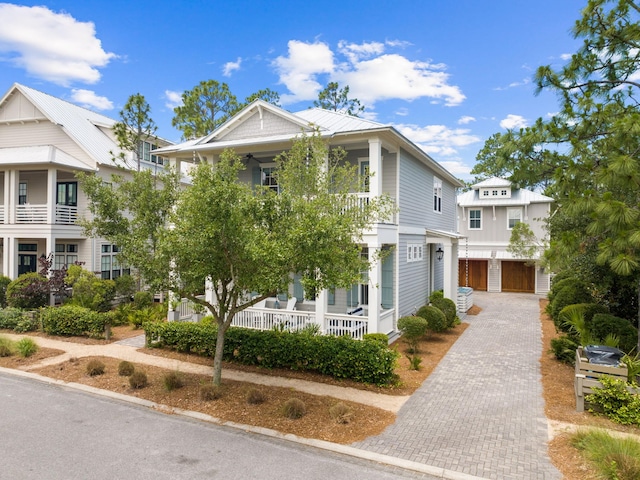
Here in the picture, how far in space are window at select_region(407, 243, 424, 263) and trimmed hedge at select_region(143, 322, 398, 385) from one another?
6234 mm

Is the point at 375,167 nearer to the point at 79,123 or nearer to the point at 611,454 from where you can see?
the point at 611,454

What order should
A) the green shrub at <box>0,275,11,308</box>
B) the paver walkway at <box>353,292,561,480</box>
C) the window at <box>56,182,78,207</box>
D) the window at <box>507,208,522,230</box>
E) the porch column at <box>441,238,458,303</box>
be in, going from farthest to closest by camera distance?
1. the window at <box>507,208,522,230</box>
2. the window at <box>56,182,78,207</box>
3. the porch column at <box>441,238,458,303</box>
4. the green shrub at <box>0,275,11,308</box>
5. the paver walkway at <box>353,292,561,480</box>

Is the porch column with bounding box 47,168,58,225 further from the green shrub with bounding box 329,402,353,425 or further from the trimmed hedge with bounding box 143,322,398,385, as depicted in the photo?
the green shrub with bounding box 329,402,353,425

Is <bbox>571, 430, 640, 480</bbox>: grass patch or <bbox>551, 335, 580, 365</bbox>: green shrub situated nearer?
<bbox>571, 430, 640, 480</bbox>: grass patch

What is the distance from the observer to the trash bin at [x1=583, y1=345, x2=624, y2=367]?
8.18 m

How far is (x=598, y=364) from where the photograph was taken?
8.01m

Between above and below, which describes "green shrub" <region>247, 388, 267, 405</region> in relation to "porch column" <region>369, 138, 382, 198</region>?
below

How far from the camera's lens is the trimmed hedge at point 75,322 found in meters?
13.6

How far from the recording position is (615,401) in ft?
24.4

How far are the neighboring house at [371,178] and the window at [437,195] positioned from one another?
1394 millimetres

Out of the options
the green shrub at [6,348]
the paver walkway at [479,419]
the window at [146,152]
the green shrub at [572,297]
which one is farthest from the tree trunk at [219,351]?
the window at [146,152]

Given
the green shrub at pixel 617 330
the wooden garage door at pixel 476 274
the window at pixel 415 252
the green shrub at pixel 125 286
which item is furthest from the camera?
the wooden garage door at pixel 476 274

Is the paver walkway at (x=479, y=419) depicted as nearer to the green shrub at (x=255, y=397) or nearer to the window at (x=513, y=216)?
the green shrub at (x=255, y=397)

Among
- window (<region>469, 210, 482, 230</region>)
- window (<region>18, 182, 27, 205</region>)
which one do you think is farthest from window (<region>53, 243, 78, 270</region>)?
window (<region>469, 210, 482, 230</region>)
